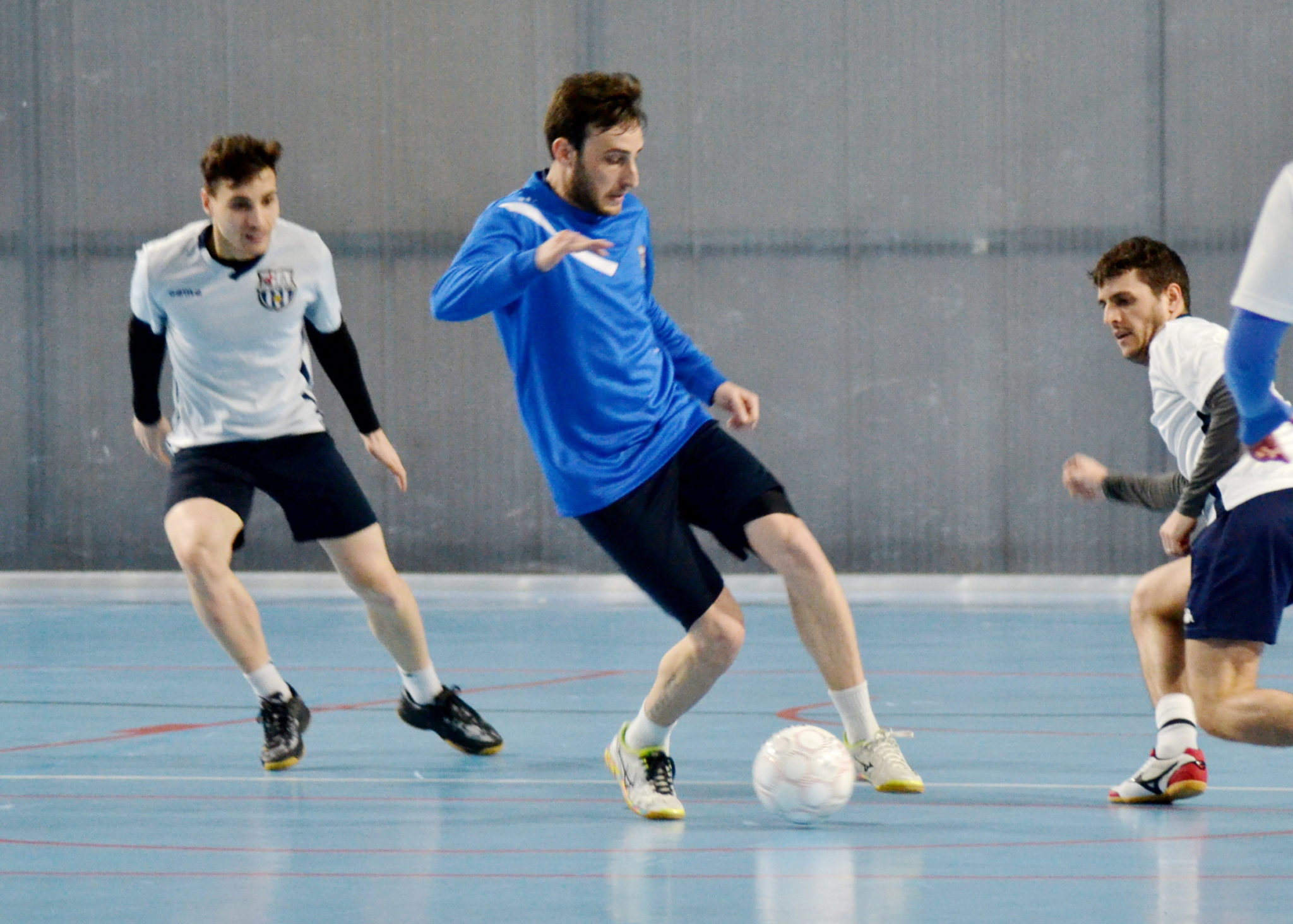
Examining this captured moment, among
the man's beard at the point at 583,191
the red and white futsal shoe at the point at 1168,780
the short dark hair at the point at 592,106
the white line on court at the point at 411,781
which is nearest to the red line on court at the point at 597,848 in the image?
the red and white futsal shoe at the point at 1168,780

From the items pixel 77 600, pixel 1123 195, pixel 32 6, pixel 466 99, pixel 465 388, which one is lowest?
pixel 77 600

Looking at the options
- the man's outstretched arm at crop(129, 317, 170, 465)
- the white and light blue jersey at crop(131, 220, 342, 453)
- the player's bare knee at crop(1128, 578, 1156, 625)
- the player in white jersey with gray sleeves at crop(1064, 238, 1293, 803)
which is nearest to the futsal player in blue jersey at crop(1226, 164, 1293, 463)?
the player in white jersey with gray sleeves at crop(1064, 238, 1293, 803)

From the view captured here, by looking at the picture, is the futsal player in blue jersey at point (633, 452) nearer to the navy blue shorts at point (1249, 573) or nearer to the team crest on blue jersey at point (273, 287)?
the navy blue shorts at point (1249, 573)

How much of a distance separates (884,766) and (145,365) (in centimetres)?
261

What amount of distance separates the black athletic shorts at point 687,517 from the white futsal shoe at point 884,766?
572 millimetres

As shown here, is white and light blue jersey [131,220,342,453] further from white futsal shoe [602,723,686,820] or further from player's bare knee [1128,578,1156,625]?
player's bare knee [1128,578,1156,625]

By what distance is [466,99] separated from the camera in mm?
11703

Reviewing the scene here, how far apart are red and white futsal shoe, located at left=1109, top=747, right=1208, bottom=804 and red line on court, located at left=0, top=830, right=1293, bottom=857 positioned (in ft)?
1.07

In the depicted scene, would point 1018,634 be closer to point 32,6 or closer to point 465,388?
point 465,388

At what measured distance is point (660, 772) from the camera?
437cm

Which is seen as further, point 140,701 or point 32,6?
point 32,6

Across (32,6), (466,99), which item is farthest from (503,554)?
(32,6)

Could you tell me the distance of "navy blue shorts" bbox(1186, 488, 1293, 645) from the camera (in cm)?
404

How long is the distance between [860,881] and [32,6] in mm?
10526
